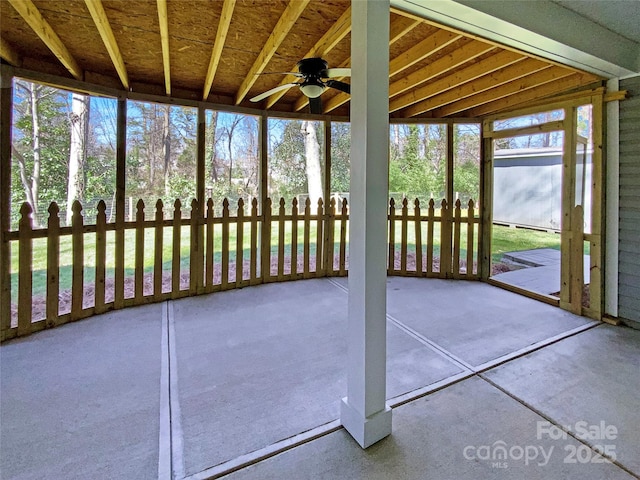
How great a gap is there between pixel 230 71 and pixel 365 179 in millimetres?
2685

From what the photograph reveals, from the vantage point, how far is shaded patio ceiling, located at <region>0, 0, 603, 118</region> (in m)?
2.31

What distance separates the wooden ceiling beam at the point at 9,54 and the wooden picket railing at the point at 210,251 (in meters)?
1.26

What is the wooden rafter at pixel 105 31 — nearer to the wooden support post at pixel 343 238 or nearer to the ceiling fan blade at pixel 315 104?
the ceiling fan blade at pixel 315 104

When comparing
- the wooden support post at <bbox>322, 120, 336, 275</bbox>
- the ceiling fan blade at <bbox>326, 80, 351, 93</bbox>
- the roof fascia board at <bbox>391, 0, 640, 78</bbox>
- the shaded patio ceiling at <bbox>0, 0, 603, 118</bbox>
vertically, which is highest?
the shaded patio ceiling at <bbox>0, 0, 603, 118</bbox>

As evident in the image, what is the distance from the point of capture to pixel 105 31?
235 cm

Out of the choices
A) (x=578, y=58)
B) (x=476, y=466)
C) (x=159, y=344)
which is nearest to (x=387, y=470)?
(x=476, y=466)

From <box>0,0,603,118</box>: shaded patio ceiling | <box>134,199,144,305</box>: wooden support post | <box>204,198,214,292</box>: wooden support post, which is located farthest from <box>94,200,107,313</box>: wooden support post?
<box>0,0,603,118</box>: shaded patio ceiling

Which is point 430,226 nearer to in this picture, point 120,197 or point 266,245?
point 266,245

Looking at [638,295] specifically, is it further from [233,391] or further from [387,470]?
[233,391]

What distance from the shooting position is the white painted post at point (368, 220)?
5.03 ft

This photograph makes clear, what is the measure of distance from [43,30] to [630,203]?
5191 mm

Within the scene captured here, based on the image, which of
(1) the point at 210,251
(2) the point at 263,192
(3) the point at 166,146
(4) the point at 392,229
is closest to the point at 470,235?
(4) the point at 392,229

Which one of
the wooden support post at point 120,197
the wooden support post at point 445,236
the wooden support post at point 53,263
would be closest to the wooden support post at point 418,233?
the wooden support post at point 445,236

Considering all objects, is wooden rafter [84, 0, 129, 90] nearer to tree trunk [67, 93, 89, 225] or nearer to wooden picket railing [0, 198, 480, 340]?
tree trunk [67, 93, 89, 225]
